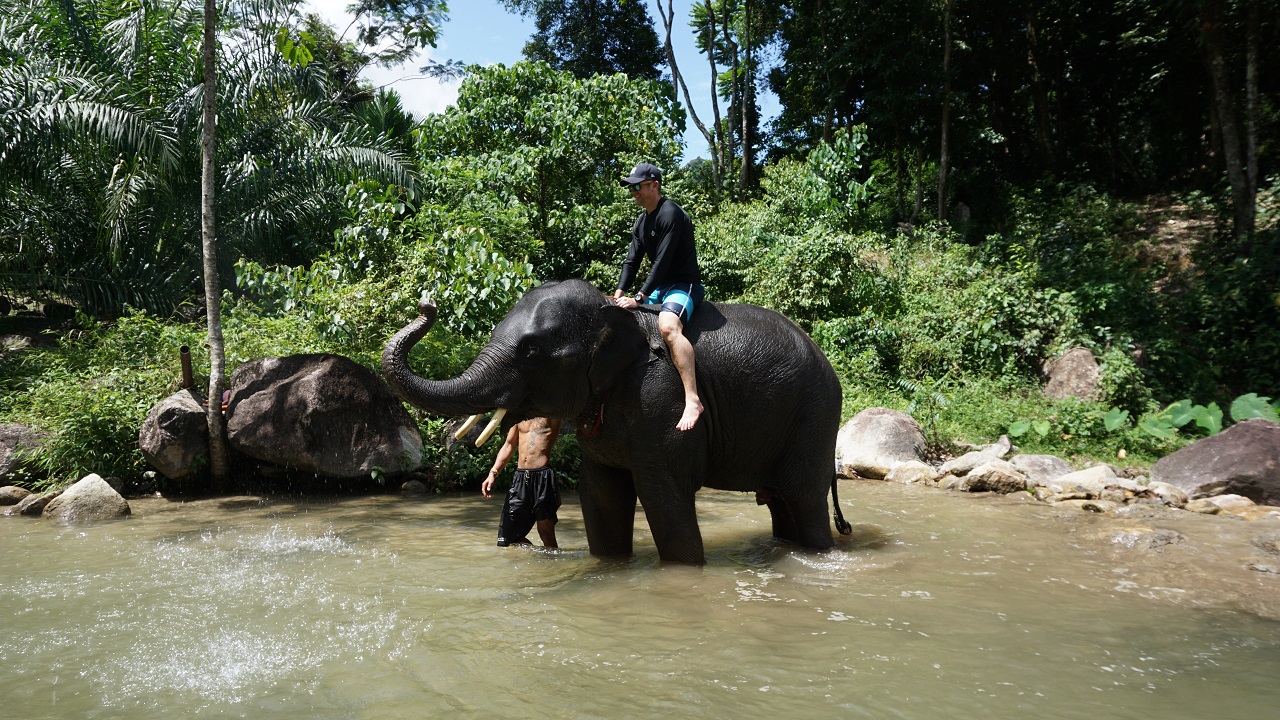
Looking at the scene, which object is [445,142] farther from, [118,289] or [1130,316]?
[1130,316]

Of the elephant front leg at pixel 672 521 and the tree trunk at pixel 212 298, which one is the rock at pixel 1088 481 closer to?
the elephant front leg at pixel 672 521

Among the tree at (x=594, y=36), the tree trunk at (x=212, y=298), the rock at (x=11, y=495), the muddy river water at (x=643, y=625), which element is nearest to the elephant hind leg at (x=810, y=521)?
the muddy river water at (x=643, y=625)

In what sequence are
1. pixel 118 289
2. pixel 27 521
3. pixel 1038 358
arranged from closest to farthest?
1. pixel 27 521
2. pixel 1038 358
3. pixel 118 289

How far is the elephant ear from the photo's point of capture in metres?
5.05

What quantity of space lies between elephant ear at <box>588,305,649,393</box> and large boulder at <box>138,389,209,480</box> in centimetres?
582

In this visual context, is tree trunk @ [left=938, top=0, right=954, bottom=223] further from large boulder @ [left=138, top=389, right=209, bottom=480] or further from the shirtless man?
large boulder @ [left=138, top=389, right=209, bottom=480]

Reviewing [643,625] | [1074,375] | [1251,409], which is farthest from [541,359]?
[1074,375]

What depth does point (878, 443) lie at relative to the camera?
10688mm

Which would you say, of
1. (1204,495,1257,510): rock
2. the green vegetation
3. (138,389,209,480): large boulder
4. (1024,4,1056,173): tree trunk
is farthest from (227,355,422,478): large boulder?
(1024,4,1056,173): tree trunk

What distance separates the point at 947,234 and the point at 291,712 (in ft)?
57.7

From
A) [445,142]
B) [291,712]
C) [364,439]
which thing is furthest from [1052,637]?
[445,142]

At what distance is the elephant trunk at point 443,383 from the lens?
4.57m

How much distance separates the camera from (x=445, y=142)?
50.5ft

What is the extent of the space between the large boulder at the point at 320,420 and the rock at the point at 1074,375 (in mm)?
8788
